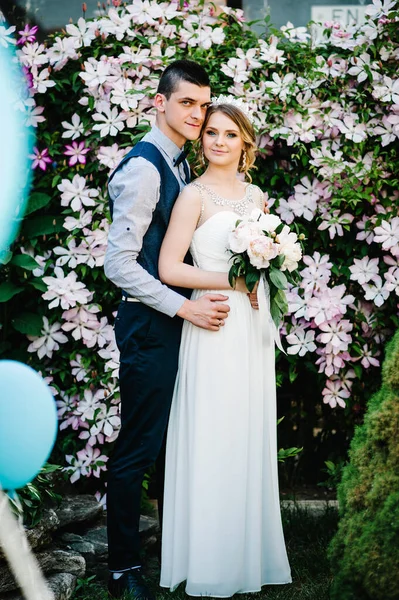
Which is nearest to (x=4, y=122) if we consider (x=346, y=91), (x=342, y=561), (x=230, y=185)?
(x=230, y=185)

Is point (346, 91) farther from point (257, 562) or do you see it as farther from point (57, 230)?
point (257, 562)

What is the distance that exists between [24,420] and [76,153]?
4.78ft

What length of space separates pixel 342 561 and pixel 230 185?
5.48 feet

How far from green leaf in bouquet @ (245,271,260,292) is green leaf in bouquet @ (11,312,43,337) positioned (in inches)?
58.8

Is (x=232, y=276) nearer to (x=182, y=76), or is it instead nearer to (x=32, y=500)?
(x=182, y=76)

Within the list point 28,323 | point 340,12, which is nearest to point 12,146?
point 28,323

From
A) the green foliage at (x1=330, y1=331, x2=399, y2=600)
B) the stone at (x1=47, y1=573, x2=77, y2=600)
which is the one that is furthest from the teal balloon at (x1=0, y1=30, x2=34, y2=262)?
the green foliage at (x1=330, y1=331, x2=399, y2=600)

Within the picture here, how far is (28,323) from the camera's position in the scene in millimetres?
4121

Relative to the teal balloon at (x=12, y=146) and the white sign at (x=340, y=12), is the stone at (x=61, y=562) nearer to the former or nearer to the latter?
the teal balloon at (x=12, y=146)

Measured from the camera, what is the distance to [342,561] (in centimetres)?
244

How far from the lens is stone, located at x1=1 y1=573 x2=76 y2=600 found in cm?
309

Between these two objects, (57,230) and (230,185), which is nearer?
(230,185)

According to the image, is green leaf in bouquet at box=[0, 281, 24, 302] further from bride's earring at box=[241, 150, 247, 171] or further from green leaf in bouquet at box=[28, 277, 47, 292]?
bride's earring at box=[241, 150, 247, 171]

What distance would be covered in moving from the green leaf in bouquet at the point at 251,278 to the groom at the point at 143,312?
144mm
